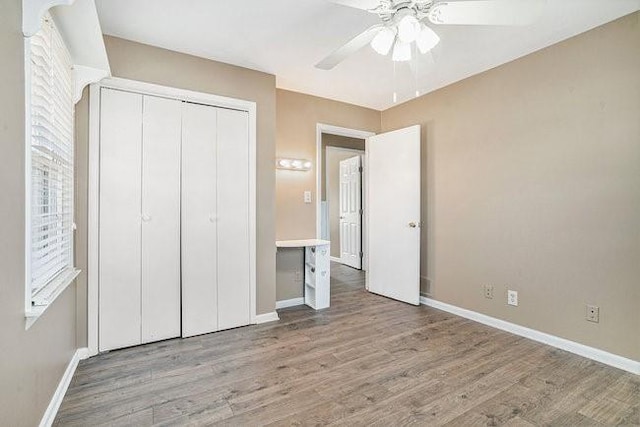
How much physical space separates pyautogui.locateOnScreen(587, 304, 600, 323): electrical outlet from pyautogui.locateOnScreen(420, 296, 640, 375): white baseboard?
0.21 m

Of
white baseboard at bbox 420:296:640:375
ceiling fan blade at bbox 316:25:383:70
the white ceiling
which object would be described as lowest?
white baseboard at bbox 420:296:640:375

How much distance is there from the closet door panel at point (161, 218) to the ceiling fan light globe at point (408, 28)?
1.92 m

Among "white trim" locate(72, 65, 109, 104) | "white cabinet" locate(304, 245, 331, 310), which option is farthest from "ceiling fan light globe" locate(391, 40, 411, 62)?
"white cabinet" locate(304, 245, 331, 310)

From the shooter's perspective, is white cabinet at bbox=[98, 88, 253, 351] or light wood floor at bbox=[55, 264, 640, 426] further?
white cabinet at bbox=[98, 88, 253, 351]

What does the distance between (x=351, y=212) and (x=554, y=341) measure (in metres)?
3.78

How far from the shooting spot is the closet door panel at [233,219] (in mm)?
2803

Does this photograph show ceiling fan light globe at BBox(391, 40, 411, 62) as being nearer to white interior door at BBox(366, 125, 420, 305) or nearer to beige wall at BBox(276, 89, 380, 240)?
white interior door at BBox(366, 125, 420, 305)

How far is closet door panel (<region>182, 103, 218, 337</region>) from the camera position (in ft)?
8.70

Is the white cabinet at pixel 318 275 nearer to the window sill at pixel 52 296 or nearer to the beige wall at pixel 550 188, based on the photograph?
the beige wall at pixel 550 188

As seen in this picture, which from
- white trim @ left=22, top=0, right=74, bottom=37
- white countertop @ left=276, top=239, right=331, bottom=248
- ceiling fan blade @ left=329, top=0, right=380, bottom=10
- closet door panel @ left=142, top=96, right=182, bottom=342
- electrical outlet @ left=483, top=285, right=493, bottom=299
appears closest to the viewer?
white trim @ left=22, top=0, right=74, bottom=37

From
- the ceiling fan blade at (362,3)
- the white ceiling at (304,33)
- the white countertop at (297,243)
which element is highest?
the white ceiling at (304,33)

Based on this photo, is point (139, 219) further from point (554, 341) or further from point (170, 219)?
point (554, 341)

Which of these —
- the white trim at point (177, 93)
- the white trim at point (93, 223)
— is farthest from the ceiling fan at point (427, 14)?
the white trim at point (93, 223)

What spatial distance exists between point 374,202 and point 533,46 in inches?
87.2
